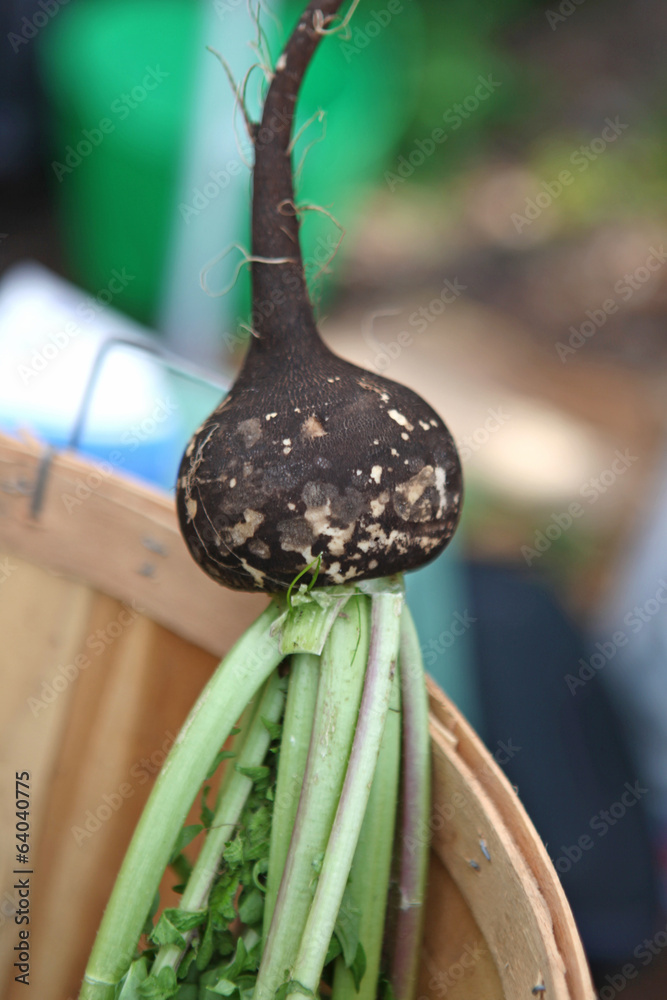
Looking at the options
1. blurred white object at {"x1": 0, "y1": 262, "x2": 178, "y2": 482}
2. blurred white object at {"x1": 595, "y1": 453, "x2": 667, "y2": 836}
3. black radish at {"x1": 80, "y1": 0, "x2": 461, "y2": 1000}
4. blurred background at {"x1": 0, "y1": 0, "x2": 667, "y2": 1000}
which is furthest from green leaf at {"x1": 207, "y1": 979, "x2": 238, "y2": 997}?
blurred white object at {"x1": 595, "y1": 453, "x2": 667, "y2": 836}

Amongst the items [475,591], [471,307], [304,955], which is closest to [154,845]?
[304,955]

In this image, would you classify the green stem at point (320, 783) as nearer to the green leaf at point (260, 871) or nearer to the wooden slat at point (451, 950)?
the green leaf at point (260, 871)

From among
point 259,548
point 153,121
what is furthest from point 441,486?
point 153,121

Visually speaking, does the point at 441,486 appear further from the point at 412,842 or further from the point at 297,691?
the point at 412,842

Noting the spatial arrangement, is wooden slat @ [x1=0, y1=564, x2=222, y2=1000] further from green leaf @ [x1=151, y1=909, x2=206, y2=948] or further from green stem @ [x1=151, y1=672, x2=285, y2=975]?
green leaf @ [x1=151, y1=909, x2=206, y2=948]

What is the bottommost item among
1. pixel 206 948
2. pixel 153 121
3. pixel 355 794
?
pixel 206 948
